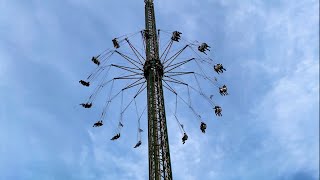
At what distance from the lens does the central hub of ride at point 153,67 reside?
164ft

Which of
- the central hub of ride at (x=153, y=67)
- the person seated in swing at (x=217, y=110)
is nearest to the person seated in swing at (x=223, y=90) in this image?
the person seated in swing at (x=217, y=110)

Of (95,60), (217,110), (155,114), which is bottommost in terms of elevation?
(155,114)

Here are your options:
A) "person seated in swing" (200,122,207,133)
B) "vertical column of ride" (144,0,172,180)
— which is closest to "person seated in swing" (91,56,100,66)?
"vertical column of ride" (144,0,172,180)

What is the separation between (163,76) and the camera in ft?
168

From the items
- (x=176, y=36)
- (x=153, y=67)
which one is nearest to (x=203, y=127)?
(x=153, y=67)

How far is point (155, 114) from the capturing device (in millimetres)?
46312

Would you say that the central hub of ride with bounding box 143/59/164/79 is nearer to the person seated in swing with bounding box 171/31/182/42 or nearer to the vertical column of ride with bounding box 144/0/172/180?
the vertical column of ride with bounding box 144/0/172/180

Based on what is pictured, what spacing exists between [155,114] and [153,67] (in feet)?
19.3

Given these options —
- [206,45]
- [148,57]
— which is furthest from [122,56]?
[206,45]

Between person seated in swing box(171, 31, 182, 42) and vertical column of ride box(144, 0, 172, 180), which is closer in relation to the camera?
vertical column of ride box(144, 0, 172, 180)

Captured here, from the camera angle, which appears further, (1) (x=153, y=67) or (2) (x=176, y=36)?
(2) (x=176, y=36)

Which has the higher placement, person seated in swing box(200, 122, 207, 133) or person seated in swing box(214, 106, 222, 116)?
person seated in swing box(214, 106, 222, 116)

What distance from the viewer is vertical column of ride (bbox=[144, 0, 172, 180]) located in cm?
4344

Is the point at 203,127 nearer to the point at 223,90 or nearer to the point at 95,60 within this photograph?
the point at 223,90
